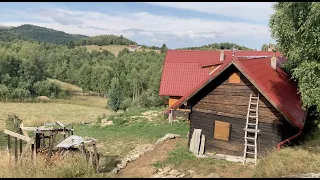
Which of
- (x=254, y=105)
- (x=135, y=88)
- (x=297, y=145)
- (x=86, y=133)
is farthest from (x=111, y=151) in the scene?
(x=135, y=88)

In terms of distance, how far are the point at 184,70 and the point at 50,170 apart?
20.8 metres

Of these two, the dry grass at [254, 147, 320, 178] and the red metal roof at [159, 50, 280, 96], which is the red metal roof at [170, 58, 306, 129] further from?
Answer: the red metal roof at [159, 50, 280, 96]

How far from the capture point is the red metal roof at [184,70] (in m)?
27.7

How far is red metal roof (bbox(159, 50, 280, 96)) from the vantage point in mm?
27703

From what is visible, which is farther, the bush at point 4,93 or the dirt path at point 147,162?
the bush at point 4,93

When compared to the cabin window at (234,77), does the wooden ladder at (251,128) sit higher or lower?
lower

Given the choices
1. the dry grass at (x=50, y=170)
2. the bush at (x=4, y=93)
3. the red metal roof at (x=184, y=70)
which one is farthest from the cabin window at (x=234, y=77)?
the bush at (x=4, y=93)

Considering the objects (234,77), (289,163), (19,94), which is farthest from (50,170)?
(19,94)

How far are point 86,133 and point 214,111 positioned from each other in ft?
39.2

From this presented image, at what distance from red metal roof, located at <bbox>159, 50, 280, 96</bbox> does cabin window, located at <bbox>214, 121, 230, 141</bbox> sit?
38.8 ft

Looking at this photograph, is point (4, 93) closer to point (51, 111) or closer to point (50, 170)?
point (51, 111)

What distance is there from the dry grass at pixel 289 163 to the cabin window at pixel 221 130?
2842 millimetres

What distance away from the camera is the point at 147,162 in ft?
48.0

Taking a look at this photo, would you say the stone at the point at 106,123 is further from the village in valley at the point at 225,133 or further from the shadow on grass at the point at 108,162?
the shadow on grass at the point at 108,162
